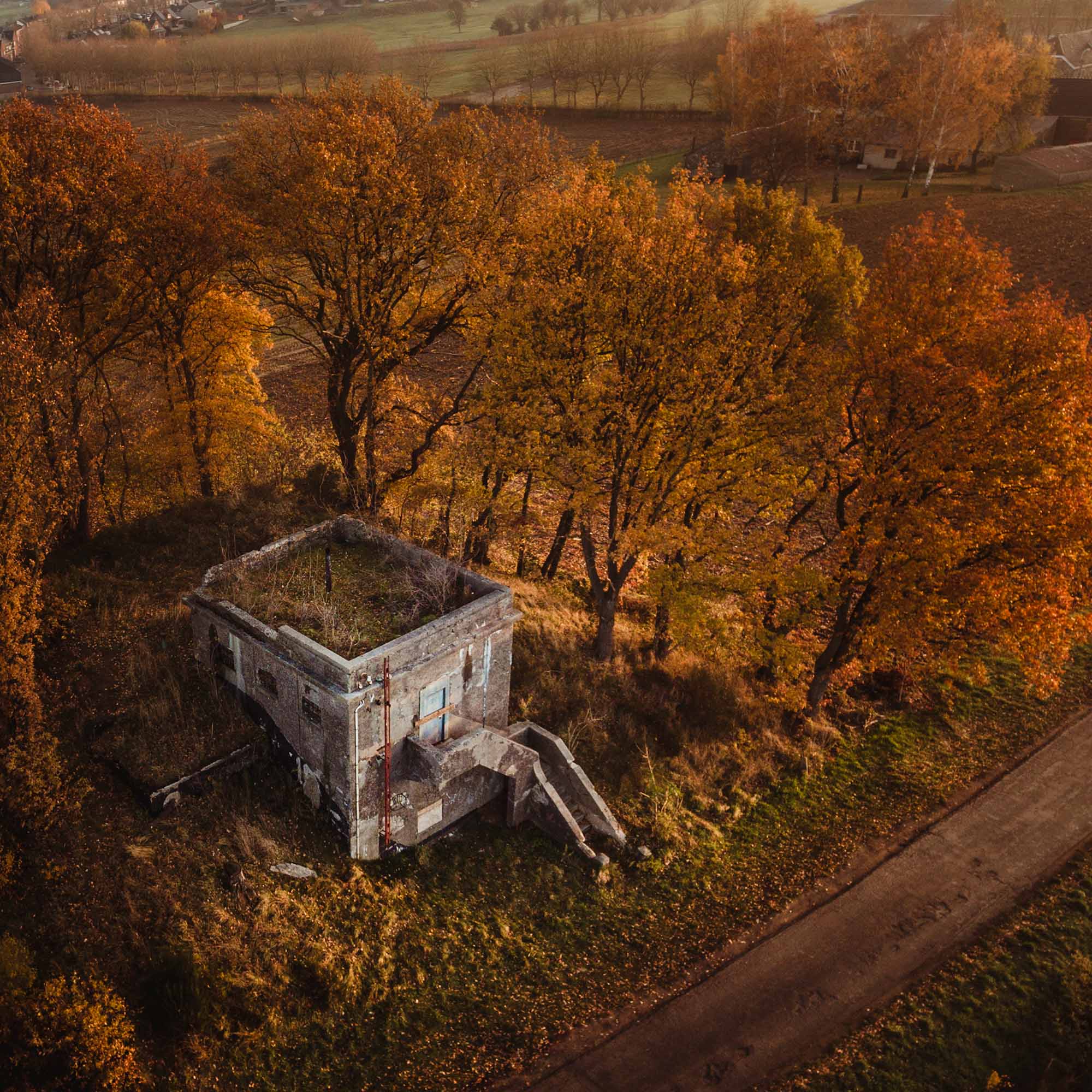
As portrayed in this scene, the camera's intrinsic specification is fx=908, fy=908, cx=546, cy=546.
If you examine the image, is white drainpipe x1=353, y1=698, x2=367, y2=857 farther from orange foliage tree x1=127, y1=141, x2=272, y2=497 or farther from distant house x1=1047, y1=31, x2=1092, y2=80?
distant house x1=1047, y1=31, x2=1092, y2=80

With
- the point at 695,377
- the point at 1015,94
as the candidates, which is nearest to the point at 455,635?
the point at 695,377

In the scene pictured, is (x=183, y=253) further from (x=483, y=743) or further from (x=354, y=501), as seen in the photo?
(x=483, y=743)

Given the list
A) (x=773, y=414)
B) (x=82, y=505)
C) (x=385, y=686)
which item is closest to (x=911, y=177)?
(x=773, y=414)

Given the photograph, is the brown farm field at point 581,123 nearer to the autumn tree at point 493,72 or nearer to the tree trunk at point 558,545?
the autumn tree at point 493,72

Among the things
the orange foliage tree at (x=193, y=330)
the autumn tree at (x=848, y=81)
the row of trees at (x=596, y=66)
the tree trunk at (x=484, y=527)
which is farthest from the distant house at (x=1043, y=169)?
the orange foliage tree at (x=193, y=330)

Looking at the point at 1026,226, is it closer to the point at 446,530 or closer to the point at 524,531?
the point at 446,530

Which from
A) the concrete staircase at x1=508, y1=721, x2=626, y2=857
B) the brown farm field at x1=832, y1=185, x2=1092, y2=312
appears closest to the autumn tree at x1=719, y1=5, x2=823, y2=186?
the brown farm field at x1=832, y1=185, x2=1092, y2=312
